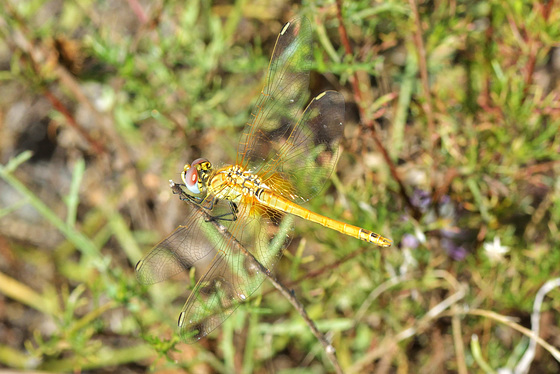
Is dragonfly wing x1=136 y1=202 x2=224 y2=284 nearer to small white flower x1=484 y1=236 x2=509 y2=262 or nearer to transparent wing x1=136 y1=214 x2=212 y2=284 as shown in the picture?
transparent wing x1=136 y1=214 x2=212 y2=284

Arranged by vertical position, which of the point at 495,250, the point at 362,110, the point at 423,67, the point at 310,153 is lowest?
the point at 495,250

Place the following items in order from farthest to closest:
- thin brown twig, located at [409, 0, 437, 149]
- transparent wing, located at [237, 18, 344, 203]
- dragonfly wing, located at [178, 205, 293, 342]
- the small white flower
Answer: the small white flower → transparent wing, located at [237, 18, 344, 203] → thin brown twig, located at [409, 0, 437, 149] → dragonfly wing, located at [178, 205, 293, 342]

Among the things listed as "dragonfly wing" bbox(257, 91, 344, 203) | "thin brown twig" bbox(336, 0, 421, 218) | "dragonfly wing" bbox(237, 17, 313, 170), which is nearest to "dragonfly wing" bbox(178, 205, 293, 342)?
"dragonfly wing" bbox(257, 91, 344, 203)

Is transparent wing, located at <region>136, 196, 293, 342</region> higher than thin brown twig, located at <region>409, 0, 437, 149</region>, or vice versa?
thin brown twig, located at <region>409, 0, 437, 149</region>

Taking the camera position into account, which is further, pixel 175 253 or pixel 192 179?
pixel 192 179

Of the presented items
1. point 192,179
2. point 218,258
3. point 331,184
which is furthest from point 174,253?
point 331,184

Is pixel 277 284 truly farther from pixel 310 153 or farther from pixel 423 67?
pixel 423 67

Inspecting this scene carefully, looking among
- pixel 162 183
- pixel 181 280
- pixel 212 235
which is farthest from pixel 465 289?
pixel 162 183
